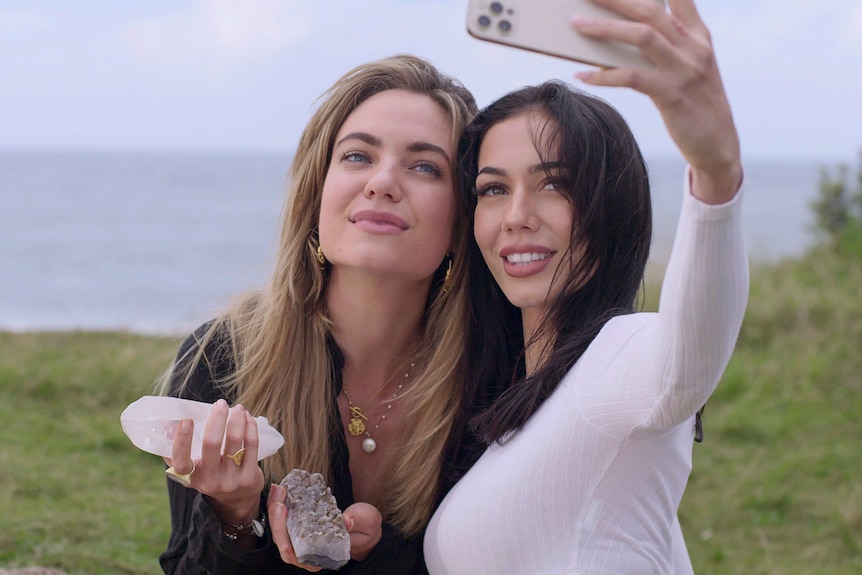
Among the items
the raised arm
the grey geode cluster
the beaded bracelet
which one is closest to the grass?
the beaded bracelet

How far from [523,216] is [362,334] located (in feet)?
3.10

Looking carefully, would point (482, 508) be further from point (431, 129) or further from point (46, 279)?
point (46, 279)

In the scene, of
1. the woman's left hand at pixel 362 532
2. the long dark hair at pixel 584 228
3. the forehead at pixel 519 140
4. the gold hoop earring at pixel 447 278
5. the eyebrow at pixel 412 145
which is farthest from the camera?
the gold hoop earring at pixel 447 278

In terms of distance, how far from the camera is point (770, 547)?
4.93 meters

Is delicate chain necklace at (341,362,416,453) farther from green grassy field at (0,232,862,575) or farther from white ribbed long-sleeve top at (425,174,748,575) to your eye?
green grassy field at (0,232,862,575)

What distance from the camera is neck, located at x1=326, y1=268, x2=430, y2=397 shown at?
3.18 meters

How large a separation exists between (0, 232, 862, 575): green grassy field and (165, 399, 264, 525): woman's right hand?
1763mm

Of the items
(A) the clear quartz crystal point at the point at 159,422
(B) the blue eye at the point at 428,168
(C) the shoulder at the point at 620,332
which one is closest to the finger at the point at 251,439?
(A) the clear quartz crystal point at the point at 159,422

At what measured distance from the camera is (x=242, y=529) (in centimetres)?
269

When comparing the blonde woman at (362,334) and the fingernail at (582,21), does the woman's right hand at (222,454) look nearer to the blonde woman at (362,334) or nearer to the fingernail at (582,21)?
the blonde woman at (362,334)

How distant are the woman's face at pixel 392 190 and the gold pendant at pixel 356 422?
529 mm

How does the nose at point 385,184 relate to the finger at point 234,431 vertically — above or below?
above

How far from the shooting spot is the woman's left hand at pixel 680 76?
154 centimetres

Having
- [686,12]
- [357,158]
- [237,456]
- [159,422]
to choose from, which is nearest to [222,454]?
[237,456]
